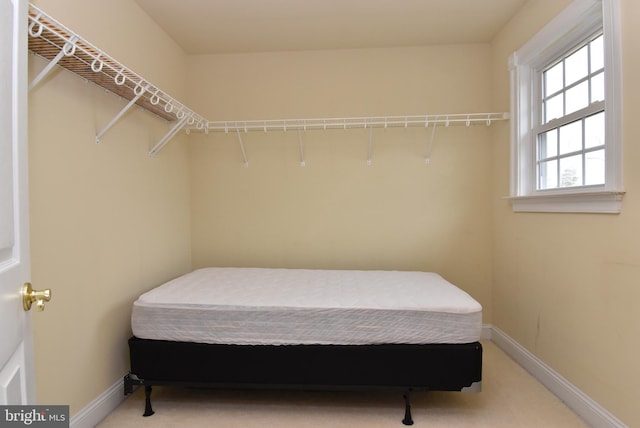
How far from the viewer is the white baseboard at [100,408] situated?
1679 mm

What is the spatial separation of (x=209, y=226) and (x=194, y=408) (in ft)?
4.83

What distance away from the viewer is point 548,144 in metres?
2.28

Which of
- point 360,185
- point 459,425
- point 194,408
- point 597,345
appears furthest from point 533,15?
point 194,408

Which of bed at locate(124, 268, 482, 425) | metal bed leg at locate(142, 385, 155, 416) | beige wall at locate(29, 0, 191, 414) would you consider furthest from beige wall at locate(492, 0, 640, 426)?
beige wall at locate(29, 0, 191, 414)

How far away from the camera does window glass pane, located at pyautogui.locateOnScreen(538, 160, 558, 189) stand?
2.21 m

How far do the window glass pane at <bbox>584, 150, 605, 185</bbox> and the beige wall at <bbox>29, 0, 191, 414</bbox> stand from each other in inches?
106

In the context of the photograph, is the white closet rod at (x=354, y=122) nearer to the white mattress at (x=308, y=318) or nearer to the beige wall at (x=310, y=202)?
the beige wall at (x=310, y=202)

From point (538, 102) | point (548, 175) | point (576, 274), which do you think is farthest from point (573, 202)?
point (538, 102)

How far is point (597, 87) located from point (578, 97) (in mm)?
152

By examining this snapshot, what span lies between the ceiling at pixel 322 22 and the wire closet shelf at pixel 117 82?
61cm

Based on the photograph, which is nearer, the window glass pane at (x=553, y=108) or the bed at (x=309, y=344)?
the bed at (x=309, y=344)

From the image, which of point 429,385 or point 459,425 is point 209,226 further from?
point 459,425

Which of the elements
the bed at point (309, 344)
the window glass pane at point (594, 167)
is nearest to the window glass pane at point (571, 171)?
the window glass pane at point (594, 167)

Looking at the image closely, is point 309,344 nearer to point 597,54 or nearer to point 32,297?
point 32,297
